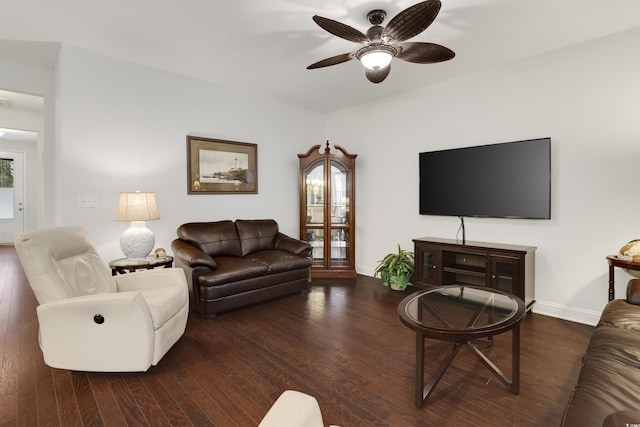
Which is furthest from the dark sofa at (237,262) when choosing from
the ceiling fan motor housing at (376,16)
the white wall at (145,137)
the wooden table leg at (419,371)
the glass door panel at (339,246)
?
the ceiling fan motor housing at (376,16)

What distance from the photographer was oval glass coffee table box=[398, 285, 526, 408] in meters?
1.75

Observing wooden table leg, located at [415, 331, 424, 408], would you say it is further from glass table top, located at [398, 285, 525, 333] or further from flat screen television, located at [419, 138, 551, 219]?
flat screen television, located at [419, 138, 551, 219]

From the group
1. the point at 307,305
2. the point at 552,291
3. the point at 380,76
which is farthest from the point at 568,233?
the point at 307,305

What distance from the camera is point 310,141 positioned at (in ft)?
17.8

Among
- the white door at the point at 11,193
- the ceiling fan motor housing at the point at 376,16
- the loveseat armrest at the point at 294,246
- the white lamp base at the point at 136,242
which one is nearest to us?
the ceiling fan motor housing at the point at 376,16

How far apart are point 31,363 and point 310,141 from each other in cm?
434

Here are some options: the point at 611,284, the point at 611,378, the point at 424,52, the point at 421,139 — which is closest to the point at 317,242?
the point at 421,139

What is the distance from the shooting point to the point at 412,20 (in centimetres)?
205

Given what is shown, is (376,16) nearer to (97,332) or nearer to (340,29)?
(340,29)

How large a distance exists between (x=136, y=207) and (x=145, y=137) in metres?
0.99

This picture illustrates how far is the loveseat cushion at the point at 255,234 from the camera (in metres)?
4.15

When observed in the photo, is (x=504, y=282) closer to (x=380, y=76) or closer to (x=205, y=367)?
(x=380, y=76)

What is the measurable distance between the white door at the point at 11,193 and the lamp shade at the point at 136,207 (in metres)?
6.57

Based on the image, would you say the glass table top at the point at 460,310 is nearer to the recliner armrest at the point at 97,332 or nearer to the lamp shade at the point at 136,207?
the recliner armrest at the point at 97,332
